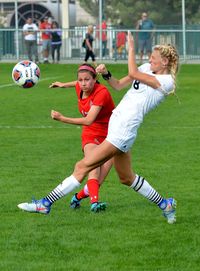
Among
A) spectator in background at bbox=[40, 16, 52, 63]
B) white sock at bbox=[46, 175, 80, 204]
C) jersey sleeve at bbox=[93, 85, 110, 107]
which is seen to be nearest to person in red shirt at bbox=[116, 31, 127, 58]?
spectator in background at bbox=[40, 16, 52, 63]

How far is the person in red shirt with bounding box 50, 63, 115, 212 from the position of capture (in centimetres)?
1058

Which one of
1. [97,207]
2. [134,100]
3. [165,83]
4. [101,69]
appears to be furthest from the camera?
[97,207]

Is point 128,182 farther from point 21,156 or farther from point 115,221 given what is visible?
point 21,156

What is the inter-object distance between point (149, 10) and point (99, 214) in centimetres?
4908

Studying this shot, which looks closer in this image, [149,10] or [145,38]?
[145,38]

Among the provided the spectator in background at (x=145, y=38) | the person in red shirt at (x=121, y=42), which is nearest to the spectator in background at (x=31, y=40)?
the person in red shirt at (x=121, y=42)

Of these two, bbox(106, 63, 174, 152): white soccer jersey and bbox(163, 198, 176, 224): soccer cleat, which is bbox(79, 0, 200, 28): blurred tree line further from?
bbox(106, 63, 174, 152): white soccer jersey

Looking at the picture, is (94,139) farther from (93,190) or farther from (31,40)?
(31,40)

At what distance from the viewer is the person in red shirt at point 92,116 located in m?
10.6

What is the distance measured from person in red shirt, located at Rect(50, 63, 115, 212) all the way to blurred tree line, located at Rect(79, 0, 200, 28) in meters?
35.7

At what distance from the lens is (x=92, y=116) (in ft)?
34.4

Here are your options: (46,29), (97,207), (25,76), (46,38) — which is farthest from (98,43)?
(97,207)

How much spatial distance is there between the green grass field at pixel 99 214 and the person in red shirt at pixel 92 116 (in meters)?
0.22

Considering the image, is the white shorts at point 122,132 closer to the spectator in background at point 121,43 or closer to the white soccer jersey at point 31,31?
the spectator in background at point 121,43
